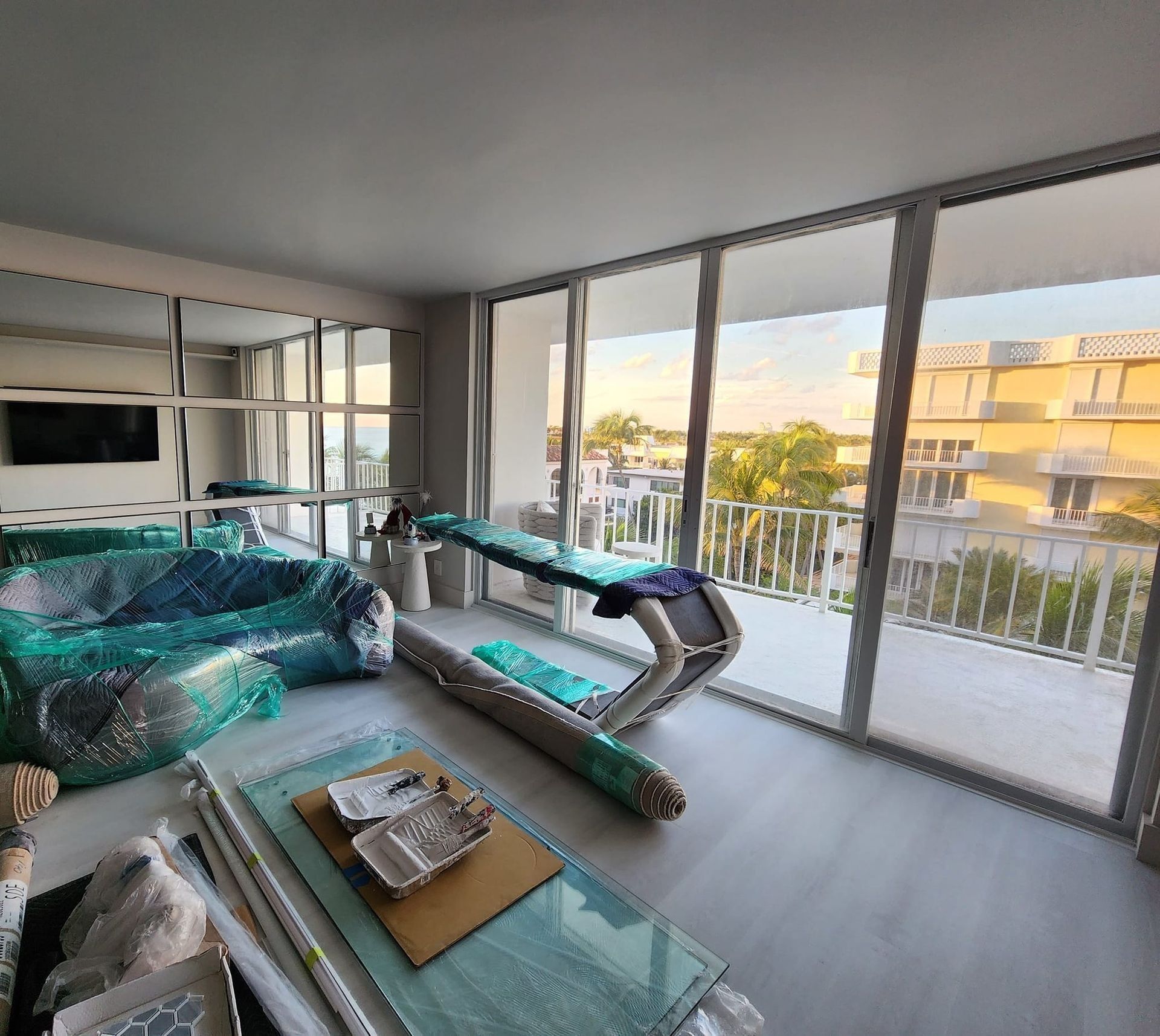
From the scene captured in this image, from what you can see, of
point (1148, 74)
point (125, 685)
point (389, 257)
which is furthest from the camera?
point (389, 257)

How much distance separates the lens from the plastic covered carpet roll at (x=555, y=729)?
1.92 meters

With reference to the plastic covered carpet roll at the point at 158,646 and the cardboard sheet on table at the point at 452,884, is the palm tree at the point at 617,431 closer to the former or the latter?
the plastic covered carpet roll at the point at 158,646

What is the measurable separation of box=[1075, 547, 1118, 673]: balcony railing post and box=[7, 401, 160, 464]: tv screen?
4.73 metres

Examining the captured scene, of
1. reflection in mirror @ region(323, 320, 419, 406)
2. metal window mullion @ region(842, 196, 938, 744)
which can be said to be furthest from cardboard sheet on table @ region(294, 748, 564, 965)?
reflection in mirror @ region(323, 320, 419, 406)

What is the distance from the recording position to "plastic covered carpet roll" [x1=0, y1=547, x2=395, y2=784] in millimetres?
1964

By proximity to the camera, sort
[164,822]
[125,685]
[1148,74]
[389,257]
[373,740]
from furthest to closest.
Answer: [389,257], [373,740], [125,685], [164,822], [1148,74]

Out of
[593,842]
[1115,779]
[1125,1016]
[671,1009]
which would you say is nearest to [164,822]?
[593,842]

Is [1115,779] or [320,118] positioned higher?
[320,118]

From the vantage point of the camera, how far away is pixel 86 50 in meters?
1.49

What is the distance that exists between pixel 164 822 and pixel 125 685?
0.54m

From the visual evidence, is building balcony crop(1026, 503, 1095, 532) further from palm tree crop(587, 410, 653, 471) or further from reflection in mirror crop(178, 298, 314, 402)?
reflection in mirror crop(178, 298, 314, 402)

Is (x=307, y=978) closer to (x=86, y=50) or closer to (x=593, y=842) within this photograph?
(x=593, y=842)

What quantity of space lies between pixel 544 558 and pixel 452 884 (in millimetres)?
1416

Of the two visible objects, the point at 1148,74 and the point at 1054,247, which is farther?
the point at 1054,247
